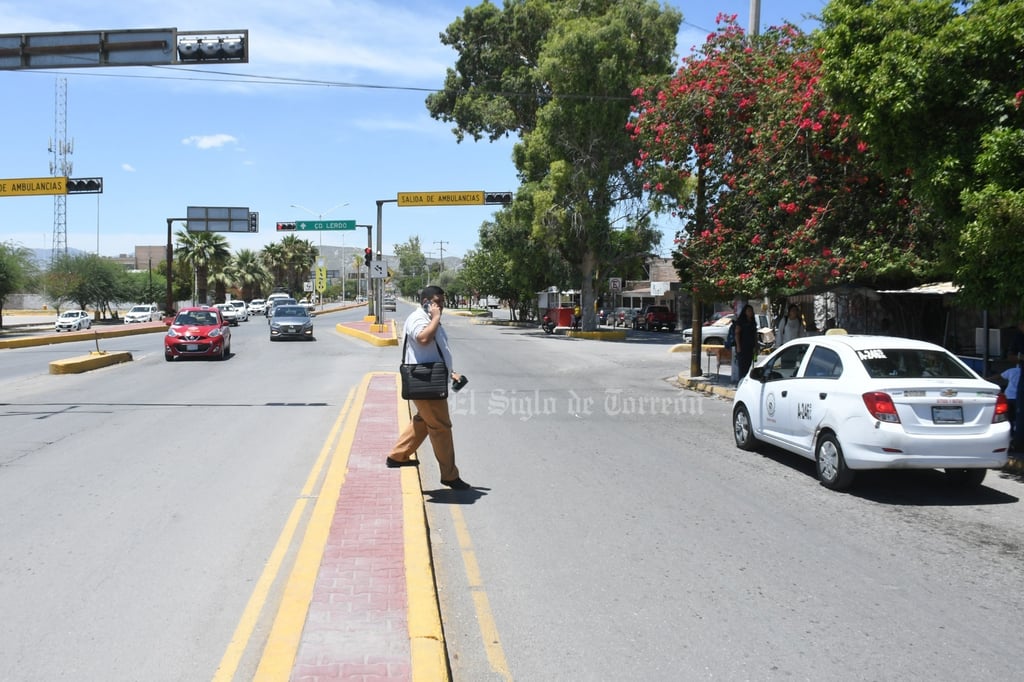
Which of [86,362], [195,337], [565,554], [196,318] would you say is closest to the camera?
[565,554]

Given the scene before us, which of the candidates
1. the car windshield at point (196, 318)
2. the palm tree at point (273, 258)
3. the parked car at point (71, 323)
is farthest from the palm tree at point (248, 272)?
the car windshield at point (196, 318)

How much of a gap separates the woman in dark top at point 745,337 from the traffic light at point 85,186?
87.2ft

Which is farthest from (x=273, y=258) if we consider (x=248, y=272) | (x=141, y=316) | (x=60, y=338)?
(x=60, y=338)

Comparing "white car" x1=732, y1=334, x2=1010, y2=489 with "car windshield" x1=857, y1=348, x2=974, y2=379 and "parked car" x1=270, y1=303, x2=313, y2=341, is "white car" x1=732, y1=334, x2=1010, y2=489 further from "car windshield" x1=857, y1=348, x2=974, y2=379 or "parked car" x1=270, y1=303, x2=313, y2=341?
"parked car" x1=270, y1=303, x2=313, y2=341

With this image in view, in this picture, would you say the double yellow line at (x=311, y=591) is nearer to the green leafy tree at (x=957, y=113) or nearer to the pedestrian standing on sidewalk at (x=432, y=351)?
the pedestrian standing on sidewalk at (x=432, y=351)

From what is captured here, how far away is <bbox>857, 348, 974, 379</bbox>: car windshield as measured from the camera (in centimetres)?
849

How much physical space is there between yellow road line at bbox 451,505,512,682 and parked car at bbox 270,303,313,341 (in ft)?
95.5

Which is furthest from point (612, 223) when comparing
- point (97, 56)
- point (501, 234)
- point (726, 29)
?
point (97, 56)

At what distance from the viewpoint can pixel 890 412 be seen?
26.2 feet

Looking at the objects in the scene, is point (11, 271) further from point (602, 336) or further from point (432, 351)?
point (432, 351)

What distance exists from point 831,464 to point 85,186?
32402mm

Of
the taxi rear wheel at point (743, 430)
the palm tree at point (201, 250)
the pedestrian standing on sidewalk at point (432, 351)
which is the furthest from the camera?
the palm tree at point (201, 250)

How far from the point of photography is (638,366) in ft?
81.4

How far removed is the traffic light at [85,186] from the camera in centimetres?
3272
